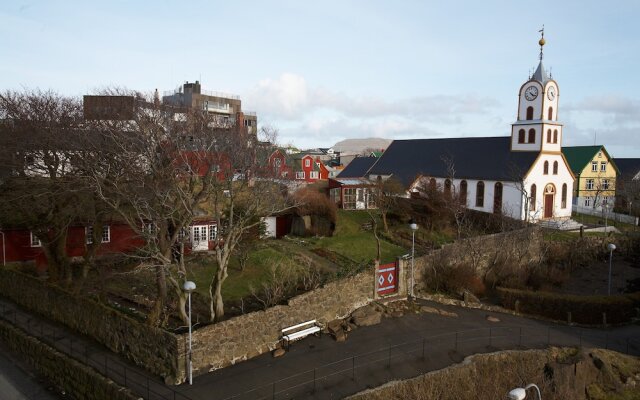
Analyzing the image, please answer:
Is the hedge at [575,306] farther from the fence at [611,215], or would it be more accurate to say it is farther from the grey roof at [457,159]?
the fence at [611,215]

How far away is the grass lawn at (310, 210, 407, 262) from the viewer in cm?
3250

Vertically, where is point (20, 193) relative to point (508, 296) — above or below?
above

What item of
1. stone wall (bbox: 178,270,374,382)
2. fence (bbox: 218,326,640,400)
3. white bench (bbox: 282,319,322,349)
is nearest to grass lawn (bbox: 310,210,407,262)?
stone wall (bbox: 178,270,374,382)

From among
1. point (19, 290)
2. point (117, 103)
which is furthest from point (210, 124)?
point (19, 290)

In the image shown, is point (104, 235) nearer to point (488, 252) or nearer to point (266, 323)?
point (266, 323)

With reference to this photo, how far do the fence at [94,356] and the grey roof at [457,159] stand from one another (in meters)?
36.0

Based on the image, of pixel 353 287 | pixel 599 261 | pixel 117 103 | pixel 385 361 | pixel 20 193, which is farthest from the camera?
pixel 599 261

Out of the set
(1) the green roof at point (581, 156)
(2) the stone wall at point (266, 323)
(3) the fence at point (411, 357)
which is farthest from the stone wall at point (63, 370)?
(1) the green roof at point (581, 156)

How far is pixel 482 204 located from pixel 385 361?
32406mm

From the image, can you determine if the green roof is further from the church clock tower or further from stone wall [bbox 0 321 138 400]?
stone wall [bbox 0 321 138 400]

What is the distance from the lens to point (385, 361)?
18297 millimetres

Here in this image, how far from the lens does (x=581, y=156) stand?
61.3 m

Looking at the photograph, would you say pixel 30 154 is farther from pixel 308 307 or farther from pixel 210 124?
pixel 308 307

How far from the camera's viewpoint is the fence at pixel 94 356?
16453 mm
